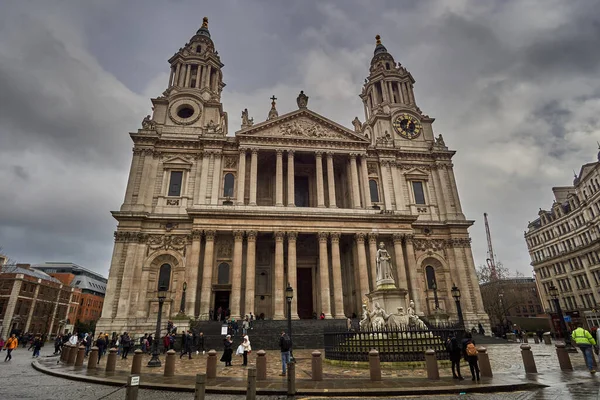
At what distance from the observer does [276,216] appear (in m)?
30.1

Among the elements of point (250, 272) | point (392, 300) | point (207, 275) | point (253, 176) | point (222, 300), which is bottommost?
point (392, 300)

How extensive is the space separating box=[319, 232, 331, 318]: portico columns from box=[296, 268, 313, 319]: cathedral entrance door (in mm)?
4278

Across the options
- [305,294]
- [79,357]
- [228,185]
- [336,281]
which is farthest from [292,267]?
[79,357]

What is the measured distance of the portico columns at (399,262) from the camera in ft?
100.0

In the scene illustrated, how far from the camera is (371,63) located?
164 feet

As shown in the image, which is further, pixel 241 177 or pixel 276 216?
pixel 241 177

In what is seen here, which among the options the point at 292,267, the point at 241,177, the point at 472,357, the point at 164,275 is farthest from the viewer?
the point at 241,177

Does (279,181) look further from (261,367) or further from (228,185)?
(261,367)

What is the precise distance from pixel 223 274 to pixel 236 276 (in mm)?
2656

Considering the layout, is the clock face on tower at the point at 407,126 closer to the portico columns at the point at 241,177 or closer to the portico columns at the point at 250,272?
the portico columns at the point at 241,177

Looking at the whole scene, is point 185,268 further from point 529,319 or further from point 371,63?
point 529,319

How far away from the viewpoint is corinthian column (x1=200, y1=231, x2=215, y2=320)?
89.0 feet

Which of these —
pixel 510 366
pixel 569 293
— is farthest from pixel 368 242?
pixel 569 293

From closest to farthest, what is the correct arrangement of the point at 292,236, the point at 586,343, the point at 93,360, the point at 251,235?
the point at 586,343, the point at 93,360, the point at 251,235, the point at 292,236
